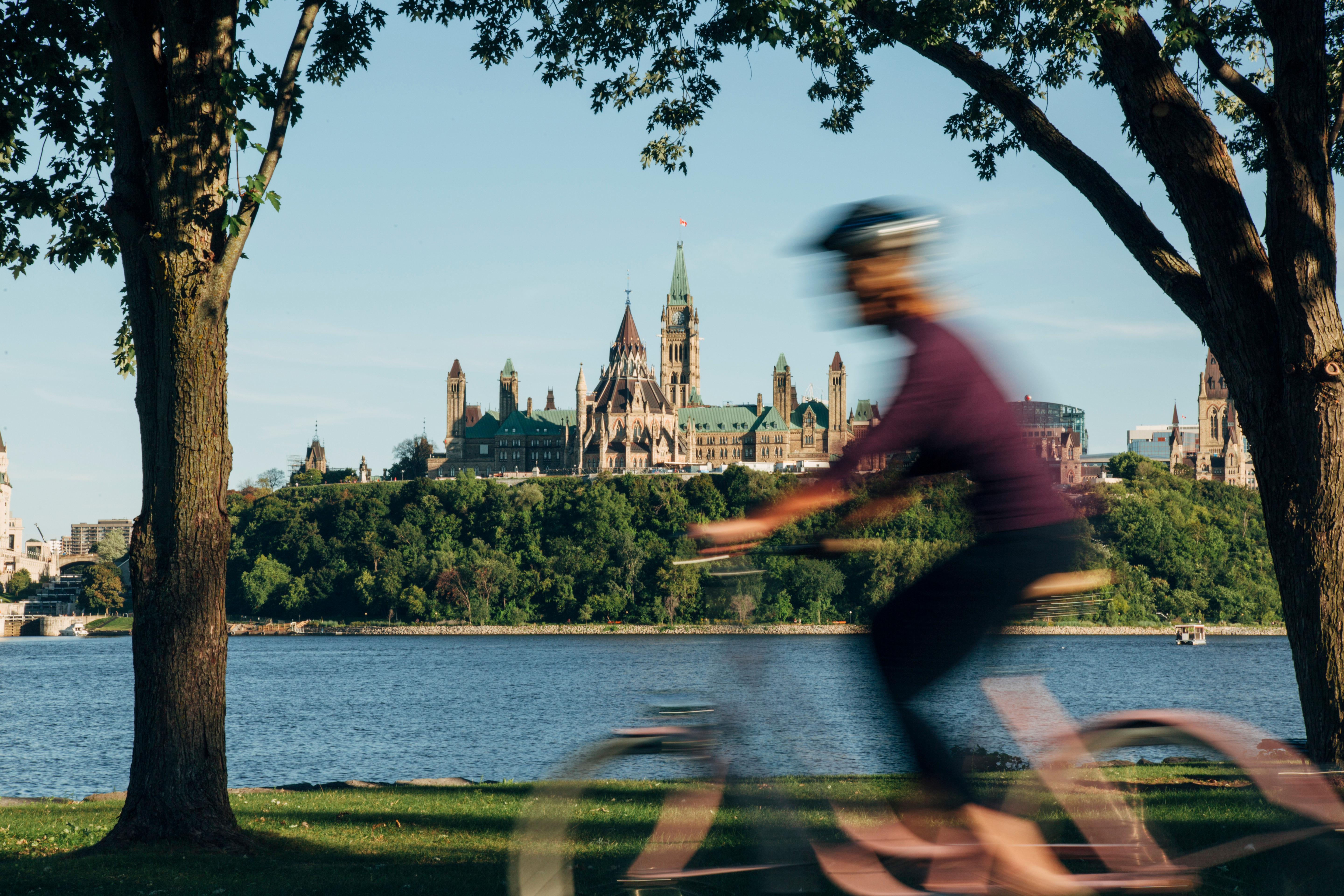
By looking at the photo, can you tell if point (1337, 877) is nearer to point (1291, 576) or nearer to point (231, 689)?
point (1291, 576)

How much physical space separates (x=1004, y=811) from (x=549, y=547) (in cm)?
11838

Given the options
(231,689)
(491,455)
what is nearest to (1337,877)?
(231,689)

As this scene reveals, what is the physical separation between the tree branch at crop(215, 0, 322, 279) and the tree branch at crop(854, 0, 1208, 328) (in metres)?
4.32

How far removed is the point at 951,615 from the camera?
3.75 meters

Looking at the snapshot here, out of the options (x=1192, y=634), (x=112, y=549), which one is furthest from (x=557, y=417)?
(x=1192, y=634)

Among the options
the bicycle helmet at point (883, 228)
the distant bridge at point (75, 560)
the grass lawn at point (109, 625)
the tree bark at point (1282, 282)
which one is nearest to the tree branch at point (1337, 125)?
the tree bark at point (1282, 282)

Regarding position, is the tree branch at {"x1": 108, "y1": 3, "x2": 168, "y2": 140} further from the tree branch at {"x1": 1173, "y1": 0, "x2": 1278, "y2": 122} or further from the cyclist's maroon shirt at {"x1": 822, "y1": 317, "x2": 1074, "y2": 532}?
the tree branch at {"x1": 1173, "y1": 0, "x2": 1278, "y2": 122}

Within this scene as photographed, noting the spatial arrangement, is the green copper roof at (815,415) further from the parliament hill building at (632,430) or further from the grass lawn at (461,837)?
the grass lawn at (461,837)

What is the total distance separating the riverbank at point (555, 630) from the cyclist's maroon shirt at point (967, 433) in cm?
9698

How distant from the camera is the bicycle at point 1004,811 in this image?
363cm

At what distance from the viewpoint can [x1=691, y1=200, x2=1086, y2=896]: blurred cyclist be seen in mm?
3725

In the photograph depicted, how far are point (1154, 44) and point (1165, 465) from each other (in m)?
160

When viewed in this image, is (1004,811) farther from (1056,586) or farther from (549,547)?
(549,547)

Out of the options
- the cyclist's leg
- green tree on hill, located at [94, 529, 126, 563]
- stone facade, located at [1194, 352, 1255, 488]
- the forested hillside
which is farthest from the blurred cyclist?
green tree on hill, located at [94, 529, 126, 563]
